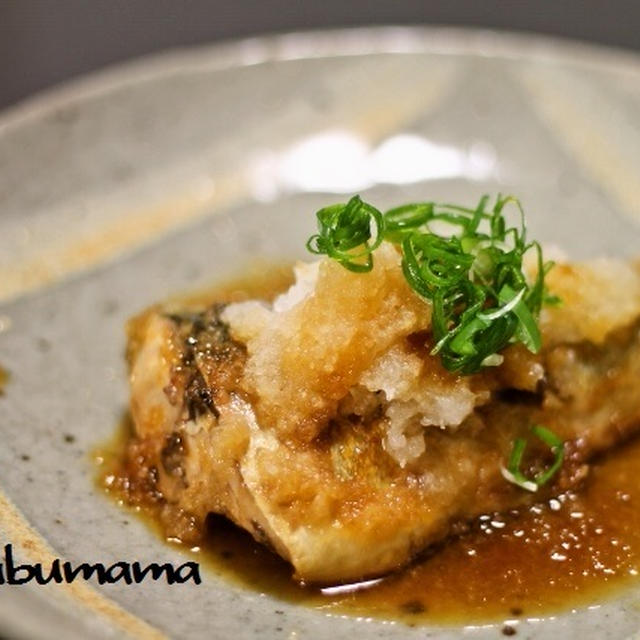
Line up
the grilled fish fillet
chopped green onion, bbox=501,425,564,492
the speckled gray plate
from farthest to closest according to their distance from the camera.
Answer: the speckled gray plate, chopped green onion, bbox=501,425,564,492, the grilled fish fillet

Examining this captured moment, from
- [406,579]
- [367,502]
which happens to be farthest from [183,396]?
[406,579]

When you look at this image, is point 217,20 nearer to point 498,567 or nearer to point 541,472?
point 541,472

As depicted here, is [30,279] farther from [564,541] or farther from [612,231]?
[612,231]

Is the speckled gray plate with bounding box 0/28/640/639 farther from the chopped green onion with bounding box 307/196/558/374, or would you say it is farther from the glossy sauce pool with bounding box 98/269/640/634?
the chopped green onion with bounding box 307/196/558/374

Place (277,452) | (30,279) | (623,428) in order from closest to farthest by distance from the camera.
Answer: (277,452), (623,428), (30,279)

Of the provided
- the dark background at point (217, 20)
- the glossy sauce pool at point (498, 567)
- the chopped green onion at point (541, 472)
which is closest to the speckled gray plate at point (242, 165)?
the glossy sauce pool at point (498, 567)

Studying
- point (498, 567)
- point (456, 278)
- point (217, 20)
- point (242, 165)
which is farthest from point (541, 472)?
point (217, 20)

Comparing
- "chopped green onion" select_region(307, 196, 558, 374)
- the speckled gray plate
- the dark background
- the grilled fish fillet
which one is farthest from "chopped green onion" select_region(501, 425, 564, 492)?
the dark background
